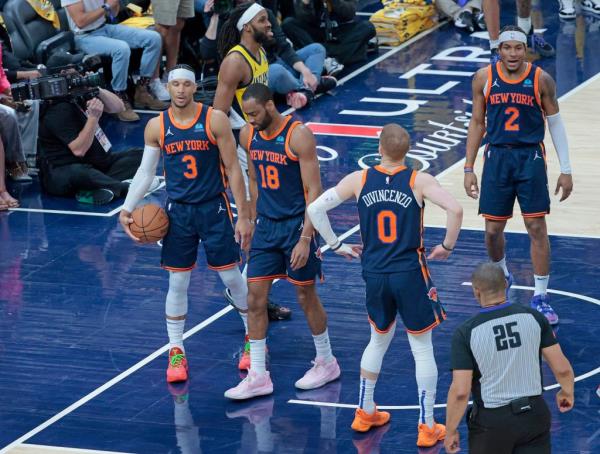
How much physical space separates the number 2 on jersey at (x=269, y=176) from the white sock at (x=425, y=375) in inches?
57.9

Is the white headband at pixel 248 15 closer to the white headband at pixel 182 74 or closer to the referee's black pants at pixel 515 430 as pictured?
the white headband at pixel 182 74

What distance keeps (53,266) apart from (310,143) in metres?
3.83

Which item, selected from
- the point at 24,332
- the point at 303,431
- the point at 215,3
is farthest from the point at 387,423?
the point at 215,3

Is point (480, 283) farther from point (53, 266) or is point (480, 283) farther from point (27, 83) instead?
point (27, 83)

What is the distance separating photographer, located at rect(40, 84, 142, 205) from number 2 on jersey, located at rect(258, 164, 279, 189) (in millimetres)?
4363

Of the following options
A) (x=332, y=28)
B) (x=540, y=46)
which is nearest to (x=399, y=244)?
(x=332, y=28)

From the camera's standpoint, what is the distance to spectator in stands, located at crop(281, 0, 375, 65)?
17500 mm

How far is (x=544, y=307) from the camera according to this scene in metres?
10.3

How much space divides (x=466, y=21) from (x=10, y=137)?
26.2 feet

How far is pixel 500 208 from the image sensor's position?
10250 mm

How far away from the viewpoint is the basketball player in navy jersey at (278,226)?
29.7ft

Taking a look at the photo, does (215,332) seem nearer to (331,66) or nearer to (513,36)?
(513,36)

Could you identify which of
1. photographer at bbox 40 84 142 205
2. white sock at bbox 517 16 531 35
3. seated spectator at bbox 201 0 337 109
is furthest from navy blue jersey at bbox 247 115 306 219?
white sock at bbox 517 16 531 35

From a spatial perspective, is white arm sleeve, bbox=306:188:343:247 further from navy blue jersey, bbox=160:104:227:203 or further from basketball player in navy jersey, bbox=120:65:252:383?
navy blue jersey, bbox=160:104:227:203
